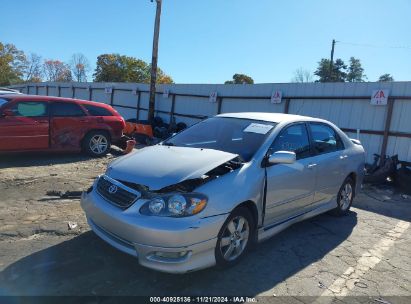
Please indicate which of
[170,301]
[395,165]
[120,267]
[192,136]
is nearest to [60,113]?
[192,136]

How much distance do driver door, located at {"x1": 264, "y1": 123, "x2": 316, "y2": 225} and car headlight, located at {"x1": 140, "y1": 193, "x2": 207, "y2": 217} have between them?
3.46 ft

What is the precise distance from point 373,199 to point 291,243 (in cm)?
398

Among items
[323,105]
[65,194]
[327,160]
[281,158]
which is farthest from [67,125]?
[323,105]

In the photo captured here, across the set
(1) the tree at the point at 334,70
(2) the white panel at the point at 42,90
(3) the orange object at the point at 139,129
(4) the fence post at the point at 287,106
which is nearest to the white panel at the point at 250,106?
(4) the fence post at the point at 287,106

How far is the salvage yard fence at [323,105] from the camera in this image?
10250mm

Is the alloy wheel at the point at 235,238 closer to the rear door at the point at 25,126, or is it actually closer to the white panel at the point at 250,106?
the rear door at the point at 25,126

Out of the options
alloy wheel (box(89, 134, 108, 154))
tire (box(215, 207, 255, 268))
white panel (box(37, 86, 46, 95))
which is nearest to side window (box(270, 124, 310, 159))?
tire (box(215, 207, 255, 268))

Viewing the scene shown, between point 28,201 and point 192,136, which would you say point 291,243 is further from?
point 28,201

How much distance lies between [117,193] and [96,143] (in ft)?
22.2

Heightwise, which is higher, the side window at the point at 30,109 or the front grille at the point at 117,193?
the side window at the point at 30,109

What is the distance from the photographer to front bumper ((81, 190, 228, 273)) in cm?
333

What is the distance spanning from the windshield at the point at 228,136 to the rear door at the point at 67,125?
204 inches

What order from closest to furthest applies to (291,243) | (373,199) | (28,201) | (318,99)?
(291,243)
(28,201)
(373,199)
(318,99)

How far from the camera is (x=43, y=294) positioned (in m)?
3.29
